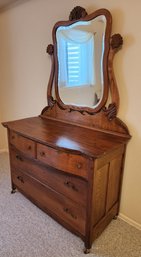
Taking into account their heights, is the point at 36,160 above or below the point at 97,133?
below

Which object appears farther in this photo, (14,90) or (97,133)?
(14,90)

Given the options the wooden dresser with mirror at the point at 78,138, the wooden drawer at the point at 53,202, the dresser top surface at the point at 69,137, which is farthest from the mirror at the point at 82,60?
the wooden drawer at the point at 53,202

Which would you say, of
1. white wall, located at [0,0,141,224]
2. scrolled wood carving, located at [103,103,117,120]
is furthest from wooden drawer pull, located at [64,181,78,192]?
scrolled wood carving, located at [103,103,117,120]

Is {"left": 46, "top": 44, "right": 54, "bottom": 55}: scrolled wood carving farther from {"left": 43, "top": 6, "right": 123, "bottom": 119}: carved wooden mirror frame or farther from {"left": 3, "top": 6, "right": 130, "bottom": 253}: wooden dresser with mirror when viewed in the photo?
{"left": 43, "top": 6, "right": 123, "bottom": 119}: carved wooden mirror frame

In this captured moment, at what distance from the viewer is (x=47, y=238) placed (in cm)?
169

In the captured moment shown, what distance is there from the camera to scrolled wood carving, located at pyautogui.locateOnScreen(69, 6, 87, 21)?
1.72 meters

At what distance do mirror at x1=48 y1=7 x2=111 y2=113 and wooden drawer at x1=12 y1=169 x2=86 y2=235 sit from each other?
85 cm

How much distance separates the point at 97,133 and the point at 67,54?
0.89 m

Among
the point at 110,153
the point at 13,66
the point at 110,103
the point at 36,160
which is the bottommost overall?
the point at 36,160

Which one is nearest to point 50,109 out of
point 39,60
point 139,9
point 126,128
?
point 39,60

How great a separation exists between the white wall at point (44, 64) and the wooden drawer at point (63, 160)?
0.54m

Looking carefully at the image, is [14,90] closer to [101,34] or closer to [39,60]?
[39,60]

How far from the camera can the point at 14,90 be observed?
9.51 ft

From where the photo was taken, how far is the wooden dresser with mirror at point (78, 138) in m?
1.48
